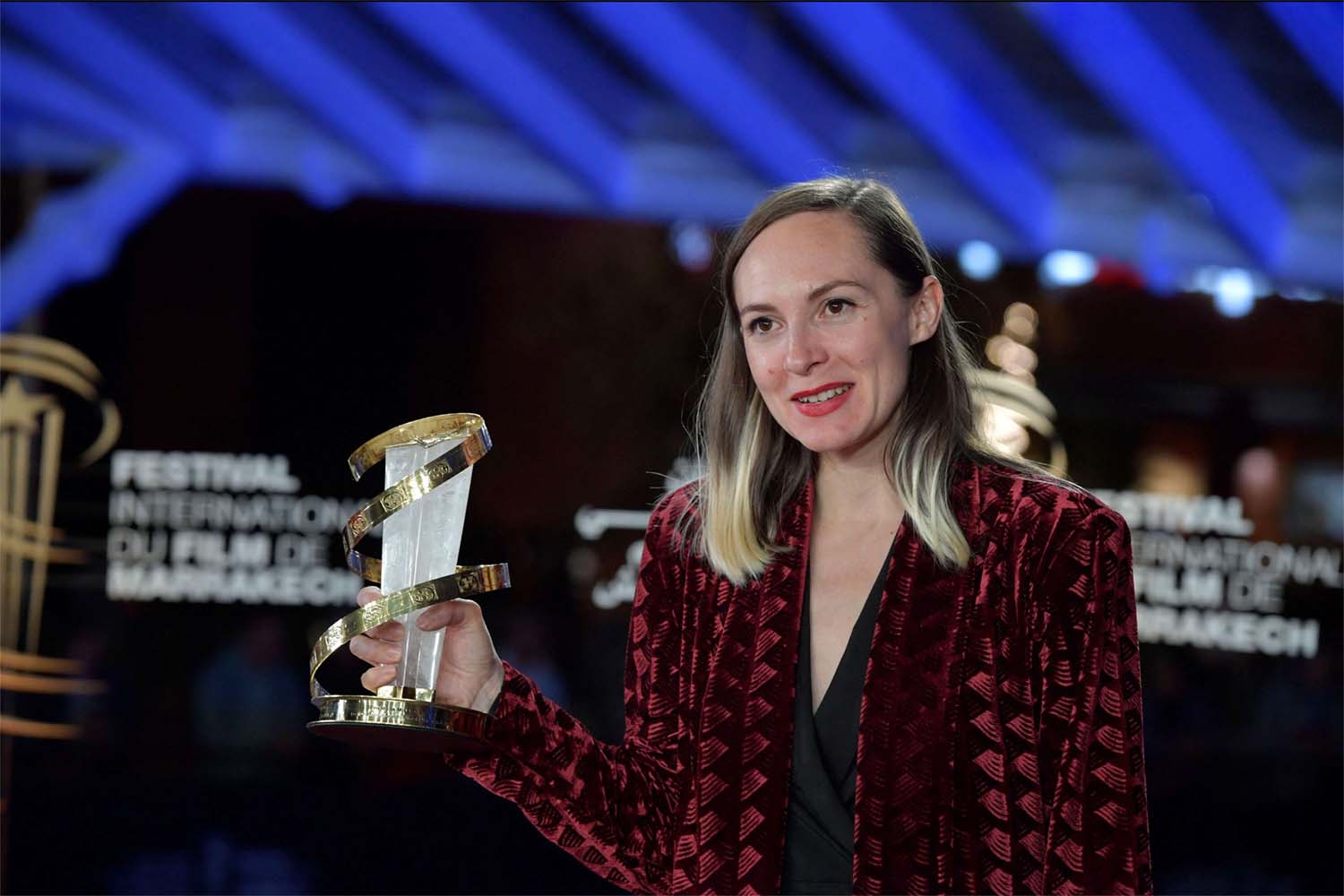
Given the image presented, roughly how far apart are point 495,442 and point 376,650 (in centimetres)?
312

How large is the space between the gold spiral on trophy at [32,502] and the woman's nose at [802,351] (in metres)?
3.55

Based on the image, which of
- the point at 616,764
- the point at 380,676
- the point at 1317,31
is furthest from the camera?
the point at 1317,31

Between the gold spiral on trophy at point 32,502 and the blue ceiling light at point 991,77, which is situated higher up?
the blue ceiling light at point 991,77

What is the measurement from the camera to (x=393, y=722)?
1.33m

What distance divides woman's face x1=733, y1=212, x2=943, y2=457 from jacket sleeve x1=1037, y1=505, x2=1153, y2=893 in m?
0.26

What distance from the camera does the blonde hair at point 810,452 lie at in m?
1.54

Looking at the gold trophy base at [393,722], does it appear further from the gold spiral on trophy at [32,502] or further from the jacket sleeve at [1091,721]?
the gold spiral on trophy at [32,502]

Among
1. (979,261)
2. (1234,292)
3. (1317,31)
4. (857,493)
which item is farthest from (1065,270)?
(857,493)

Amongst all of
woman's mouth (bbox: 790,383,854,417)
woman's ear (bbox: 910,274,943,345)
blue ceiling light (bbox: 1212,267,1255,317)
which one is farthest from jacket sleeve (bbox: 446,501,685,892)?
blue ceiling light (bbox: 1212,267,1255,317)

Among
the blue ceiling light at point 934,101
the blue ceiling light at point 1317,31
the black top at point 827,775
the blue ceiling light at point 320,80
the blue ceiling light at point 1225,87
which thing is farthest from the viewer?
the blue ceiling light at point 320,80

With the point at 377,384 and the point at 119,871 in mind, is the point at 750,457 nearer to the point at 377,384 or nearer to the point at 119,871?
the point at 377,384

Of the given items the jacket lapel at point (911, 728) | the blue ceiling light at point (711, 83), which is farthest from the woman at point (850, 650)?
the blue ceiling light at point (711, 83)

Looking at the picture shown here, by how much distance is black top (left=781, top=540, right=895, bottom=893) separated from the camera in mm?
1440

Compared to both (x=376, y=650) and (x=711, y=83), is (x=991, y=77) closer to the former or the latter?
(x=711, y=83)
